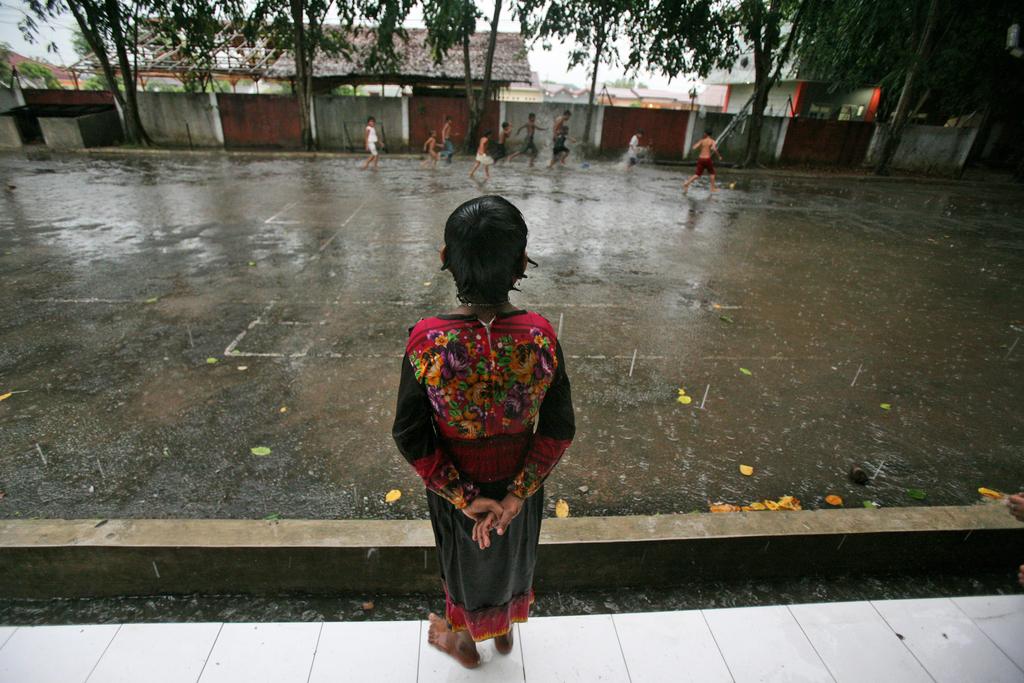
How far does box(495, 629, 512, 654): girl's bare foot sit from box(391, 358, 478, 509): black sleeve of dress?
2.87ft

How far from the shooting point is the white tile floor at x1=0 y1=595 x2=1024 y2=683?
2.11m

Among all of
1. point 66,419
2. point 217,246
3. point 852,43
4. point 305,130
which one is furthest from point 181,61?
point 852,43

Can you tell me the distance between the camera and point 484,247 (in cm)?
134

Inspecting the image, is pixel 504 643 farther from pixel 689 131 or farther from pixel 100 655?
pixel 689 131

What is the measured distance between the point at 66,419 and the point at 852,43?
78.9 ft

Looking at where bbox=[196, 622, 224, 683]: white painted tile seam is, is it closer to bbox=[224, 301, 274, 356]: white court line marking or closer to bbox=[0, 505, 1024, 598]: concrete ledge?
bbox=[0, 505, 1024, 598]: concrete ledge

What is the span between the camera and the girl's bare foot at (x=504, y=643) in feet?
7.12

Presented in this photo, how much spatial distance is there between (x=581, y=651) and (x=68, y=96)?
29888 millimetres

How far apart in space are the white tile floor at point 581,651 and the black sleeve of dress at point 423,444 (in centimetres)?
102

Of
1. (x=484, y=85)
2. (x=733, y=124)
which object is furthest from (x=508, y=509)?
(x=733, y=124)

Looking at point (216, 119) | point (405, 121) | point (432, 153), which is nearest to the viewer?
point (432, 153)

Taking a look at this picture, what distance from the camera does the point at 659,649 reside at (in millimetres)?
2254

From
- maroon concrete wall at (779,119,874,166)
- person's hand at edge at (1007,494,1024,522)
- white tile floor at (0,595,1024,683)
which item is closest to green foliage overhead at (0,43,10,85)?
white tile floor at (0,595,1024,683)

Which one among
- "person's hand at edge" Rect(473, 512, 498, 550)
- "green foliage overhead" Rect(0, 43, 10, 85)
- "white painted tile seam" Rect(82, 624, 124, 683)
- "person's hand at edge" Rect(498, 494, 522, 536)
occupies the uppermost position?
"green foliage overhead" Rect(0, 43, 10, 85)
